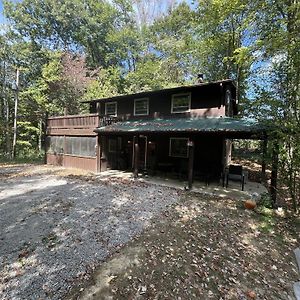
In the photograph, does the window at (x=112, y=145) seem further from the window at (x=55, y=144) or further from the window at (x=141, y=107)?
the window at (x=55, y=144)

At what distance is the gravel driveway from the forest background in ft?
16.6

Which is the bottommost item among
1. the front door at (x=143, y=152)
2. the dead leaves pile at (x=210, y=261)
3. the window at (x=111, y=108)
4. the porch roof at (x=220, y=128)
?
the dead leaves pile at (x=210, y=261)

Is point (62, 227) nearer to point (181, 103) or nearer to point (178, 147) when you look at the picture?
point (178, 147)

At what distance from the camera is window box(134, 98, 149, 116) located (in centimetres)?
1363

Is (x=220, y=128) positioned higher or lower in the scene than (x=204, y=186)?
higher

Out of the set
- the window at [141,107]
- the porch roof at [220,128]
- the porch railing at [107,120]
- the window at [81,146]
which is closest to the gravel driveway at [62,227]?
the porch roof at [220,128]

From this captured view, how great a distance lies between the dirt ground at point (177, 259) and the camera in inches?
134

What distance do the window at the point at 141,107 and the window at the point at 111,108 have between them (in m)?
1.85

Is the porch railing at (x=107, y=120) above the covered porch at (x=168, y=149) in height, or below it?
above

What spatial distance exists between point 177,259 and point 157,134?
760cm

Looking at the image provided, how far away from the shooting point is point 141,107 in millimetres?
13859

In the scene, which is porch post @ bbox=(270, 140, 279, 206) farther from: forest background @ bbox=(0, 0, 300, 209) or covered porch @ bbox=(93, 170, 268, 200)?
covered porch @ bbox=(93, 170, 268, 200)

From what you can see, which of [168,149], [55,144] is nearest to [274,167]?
[168,149]

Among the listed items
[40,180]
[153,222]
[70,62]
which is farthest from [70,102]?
[153,222]
